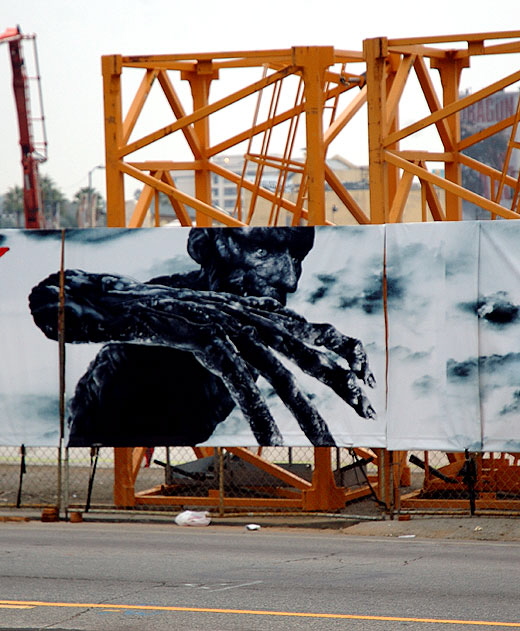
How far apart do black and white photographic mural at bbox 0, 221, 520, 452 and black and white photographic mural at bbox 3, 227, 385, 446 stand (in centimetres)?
2

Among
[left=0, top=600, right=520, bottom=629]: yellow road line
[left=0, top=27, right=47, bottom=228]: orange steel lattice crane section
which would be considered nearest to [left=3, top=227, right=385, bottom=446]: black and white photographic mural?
[left=0, top=600, right=520, bottom=629]: yellow road line

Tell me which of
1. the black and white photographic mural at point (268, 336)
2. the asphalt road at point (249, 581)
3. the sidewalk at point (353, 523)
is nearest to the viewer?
the asphalt road at point (249, 581)

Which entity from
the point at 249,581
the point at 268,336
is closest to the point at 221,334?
the point at 268,336

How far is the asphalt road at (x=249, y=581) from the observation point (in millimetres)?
8047

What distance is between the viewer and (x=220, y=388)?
13.8 m

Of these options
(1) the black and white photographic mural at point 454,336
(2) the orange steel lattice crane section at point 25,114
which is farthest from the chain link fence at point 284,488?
(2) the orange steel lattice crane section at point 25,114

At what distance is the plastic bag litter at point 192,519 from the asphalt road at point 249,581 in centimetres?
56

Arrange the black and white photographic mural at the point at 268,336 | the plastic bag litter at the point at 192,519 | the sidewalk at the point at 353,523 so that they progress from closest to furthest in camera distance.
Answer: the sidewalk at the point at 353,523, the black and white photographic mural at the point at 268,336, the plastic bag litter at the point at 192,519

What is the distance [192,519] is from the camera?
1381cm

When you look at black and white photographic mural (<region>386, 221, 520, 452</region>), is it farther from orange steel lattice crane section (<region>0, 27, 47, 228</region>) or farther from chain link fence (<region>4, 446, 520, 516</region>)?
orange steel lattice crane section (<region>0, 27, 47, 228</region>)

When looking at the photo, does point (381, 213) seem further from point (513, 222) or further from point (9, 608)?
point (9, 608)

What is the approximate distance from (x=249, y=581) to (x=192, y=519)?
4263 mm

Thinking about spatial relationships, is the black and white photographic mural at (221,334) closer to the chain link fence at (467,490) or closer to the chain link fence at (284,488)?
the chain link fence at (284,488)

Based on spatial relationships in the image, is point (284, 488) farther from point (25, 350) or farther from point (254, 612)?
point (254, 612)
